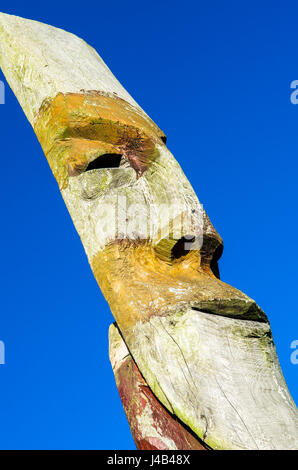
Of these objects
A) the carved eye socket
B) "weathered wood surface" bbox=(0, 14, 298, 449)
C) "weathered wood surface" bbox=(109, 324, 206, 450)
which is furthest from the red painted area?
the carved eye socket

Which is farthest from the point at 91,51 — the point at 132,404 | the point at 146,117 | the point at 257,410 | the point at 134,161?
the point at 257,410

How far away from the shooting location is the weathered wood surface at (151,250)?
2.13 m

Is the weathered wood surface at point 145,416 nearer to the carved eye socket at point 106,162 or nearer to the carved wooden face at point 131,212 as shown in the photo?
the carved wooden face at point 131,212

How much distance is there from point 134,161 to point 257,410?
1.40 metres

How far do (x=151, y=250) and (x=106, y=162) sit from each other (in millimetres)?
523

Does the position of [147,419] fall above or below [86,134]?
below

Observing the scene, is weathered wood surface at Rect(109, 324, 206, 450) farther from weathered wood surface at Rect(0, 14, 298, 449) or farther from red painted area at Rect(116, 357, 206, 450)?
weathered wood surface at Rect(0, 14, 298, 449)

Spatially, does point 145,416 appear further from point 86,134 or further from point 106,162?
point 86,134

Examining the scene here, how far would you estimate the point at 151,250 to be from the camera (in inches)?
105

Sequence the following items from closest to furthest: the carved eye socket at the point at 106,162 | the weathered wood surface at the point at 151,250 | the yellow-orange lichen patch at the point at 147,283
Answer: the weathered wood surface at the point at 151,250 < the yellow-orange lichen patch at the point at 147,283 < the carved eye socket at the point at 106,162

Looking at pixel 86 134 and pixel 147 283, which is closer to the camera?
pixel 147 283

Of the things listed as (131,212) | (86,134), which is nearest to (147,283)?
(131,212)

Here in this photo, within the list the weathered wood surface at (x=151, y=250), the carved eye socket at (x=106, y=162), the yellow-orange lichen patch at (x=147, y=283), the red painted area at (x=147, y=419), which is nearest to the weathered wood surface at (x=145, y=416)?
the red painted area at (x=147, y=419)

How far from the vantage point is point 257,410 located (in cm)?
211
